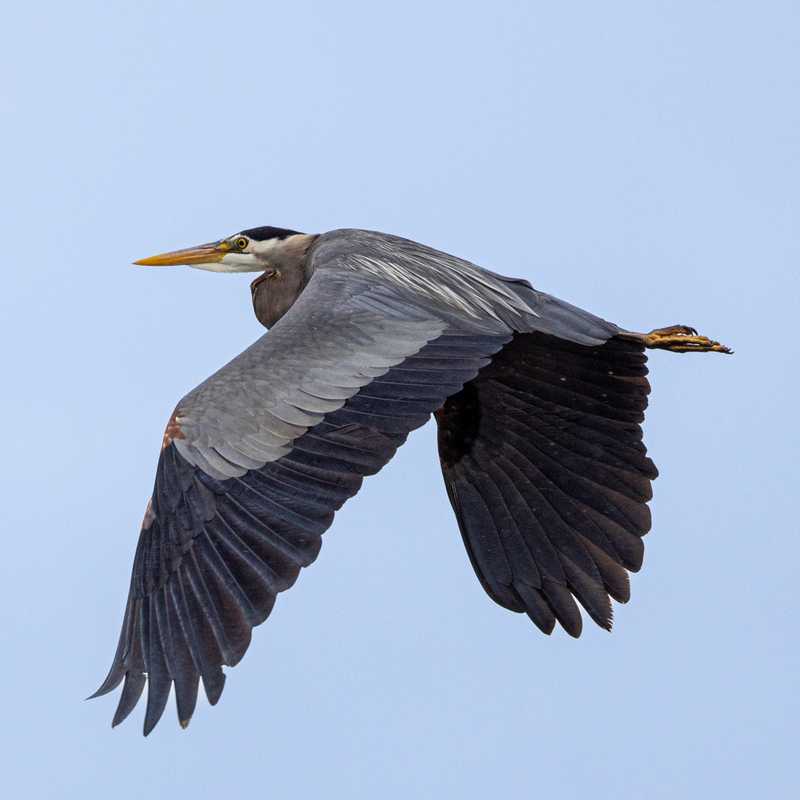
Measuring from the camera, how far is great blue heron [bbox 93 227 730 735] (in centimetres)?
837

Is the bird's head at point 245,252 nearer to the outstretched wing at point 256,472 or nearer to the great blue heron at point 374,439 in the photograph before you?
the great blue heron at point 374,439

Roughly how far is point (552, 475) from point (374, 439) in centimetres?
232

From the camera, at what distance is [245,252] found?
12.3 m

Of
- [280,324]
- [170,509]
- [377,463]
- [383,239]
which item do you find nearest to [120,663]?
[170,509]

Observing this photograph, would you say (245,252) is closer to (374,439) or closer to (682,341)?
(682,341)

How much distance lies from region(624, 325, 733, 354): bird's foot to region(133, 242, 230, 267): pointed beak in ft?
10.4

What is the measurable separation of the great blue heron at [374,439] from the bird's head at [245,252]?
1cm

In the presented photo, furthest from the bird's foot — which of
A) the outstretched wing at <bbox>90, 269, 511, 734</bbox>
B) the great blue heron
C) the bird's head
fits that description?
the bird's head

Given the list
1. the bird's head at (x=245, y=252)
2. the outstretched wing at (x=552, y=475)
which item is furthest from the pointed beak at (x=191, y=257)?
the outstretched wing at (x=552, y=475)

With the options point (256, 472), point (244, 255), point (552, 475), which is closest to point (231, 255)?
point (244, 255)

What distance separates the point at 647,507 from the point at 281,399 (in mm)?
2689

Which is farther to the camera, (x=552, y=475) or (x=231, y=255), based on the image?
(x=231, y=255)

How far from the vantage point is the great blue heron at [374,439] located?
8367mm

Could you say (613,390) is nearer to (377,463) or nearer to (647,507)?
(647,507)
